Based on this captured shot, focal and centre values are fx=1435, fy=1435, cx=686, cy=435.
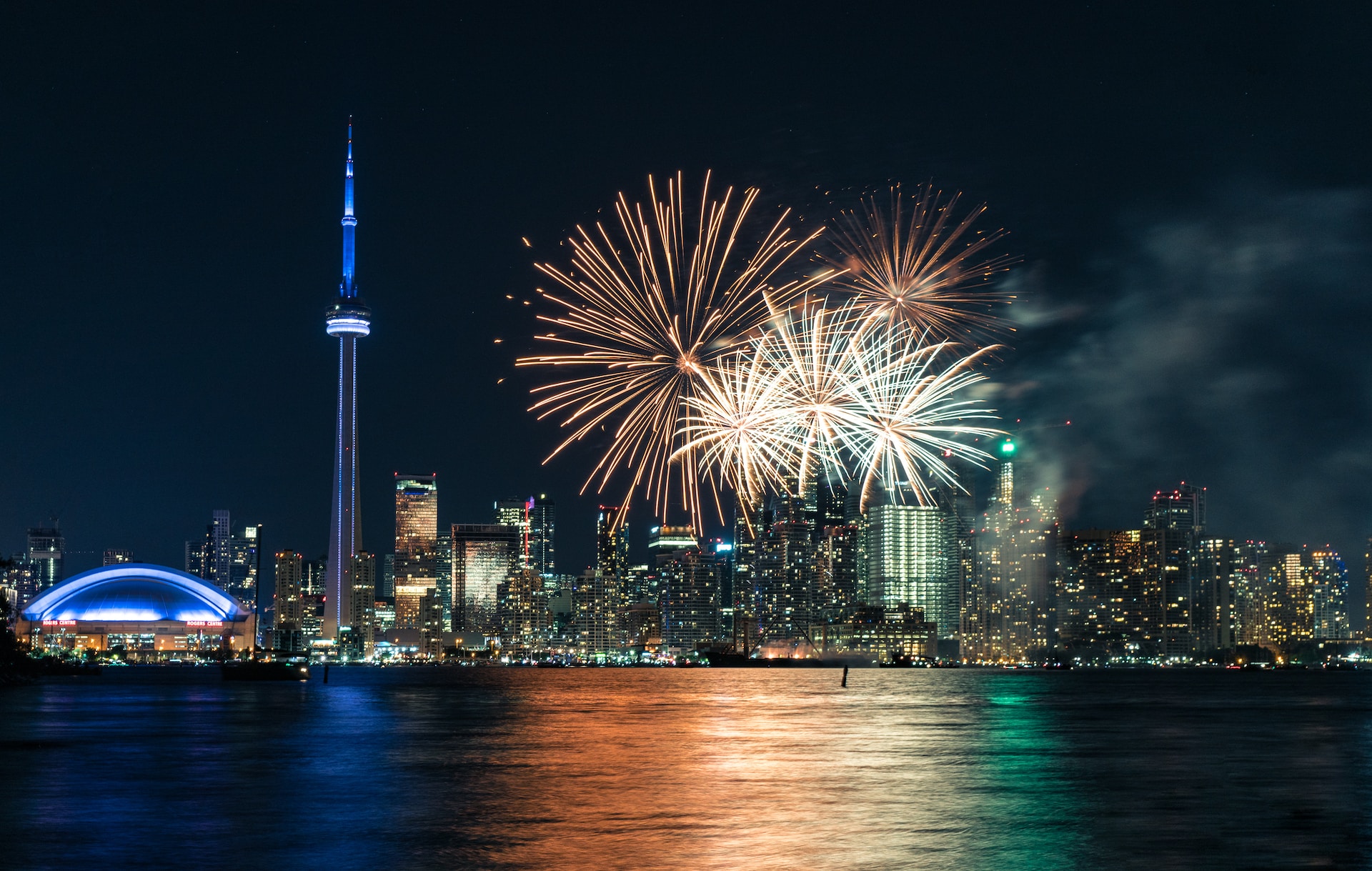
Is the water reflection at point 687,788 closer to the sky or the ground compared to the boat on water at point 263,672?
closer to the sky

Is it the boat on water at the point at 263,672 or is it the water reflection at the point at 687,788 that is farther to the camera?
the boat on water at the point at 263,672

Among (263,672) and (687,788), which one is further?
(263,672)

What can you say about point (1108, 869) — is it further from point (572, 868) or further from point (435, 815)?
point (435, 815)

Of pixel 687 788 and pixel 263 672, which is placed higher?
pixel 687 788

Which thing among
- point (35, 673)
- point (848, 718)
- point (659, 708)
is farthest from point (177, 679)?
point (848, 718)
